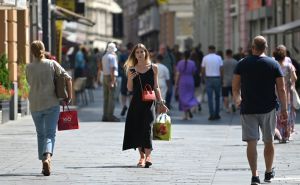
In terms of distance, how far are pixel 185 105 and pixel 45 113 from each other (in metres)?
14.8

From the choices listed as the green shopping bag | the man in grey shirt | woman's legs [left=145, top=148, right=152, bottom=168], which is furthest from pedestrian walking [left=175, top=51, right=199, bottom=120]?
woman's legs [left=145, top=148, right=152, bottom=168]

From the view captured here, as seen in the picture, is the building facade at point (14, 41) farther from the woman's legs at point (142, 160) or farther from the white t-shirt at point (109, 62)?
the woman's legs at point (142, 160)

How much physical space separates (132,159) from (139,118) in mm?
957

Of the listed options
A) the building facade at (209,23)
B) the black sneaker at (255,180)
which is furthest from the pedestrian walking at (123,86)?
the building facade at (209,23)

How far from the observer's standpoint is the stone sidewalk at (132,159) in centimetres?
1525

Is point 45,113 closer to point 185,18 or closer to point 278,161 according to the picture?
point 278,161

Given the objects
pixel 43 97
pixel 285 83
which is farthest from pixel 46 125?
pixel 285 83

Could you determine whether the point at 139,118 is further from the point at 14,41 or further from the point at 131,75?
the point at 14,41

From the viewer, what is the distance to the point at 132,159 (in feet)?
60.2

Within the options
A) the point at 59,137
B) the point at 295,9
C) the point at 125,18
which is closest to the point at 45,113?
the point at 59,137

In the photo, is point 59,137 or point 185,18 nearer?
point 59,137

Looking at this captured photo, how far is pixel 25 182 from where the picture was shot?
48.7 feet

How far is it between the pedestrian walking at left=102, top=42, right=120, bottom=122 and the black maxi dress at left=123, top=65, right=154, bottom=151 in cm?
1039

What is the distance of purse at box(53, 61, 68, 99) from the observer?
1638 centimetres
